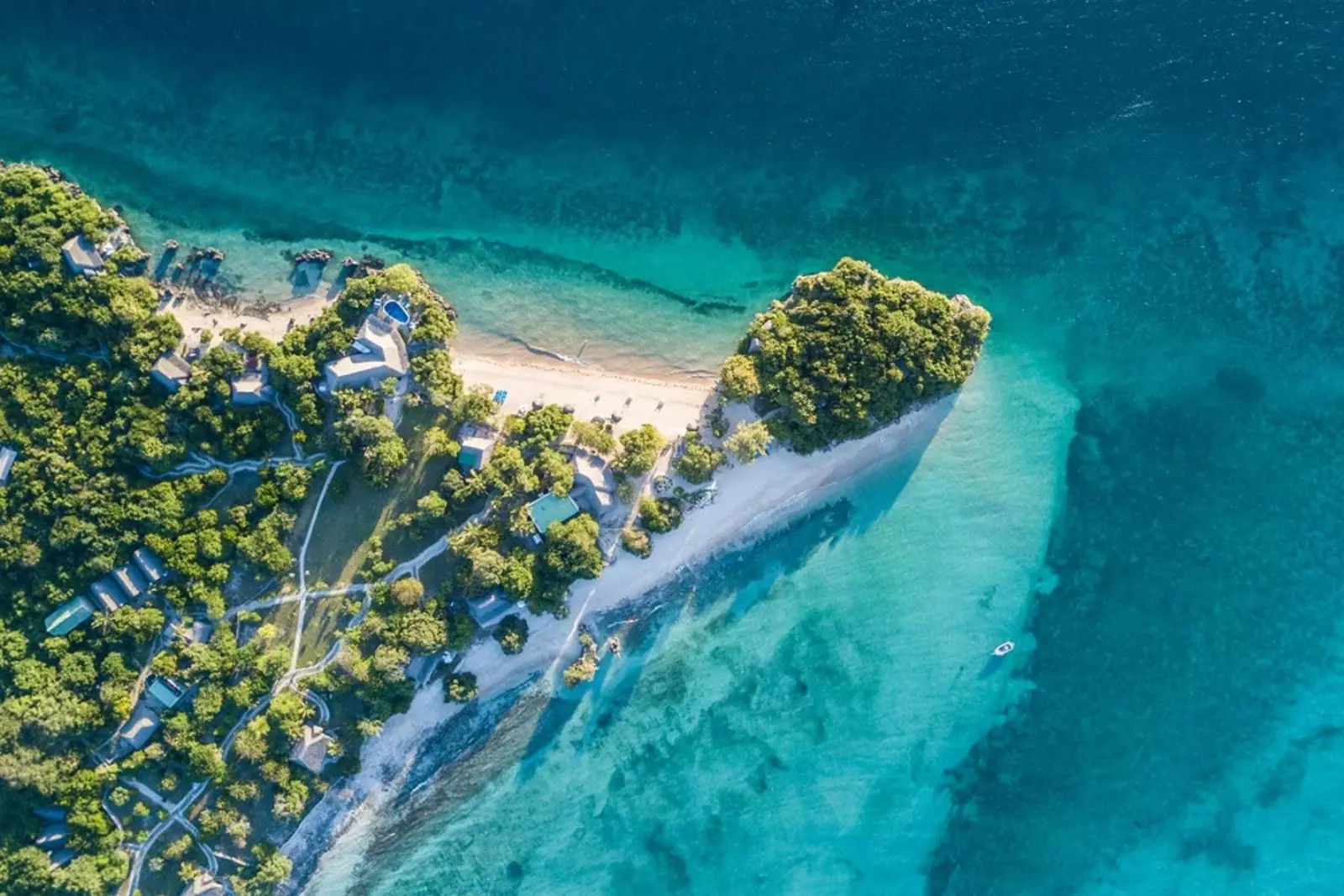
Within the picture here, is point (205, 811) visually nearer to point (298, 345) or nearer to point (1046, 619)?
point (298, 345)

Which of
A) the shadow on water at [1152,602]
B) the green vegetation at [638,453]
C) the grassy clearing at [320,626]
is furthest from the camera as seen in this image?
the shadow on water at [1152,602]

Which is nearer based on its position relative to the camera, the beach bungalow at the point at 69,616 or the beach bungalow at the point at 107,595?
the beach bungalow at the point at 69,616

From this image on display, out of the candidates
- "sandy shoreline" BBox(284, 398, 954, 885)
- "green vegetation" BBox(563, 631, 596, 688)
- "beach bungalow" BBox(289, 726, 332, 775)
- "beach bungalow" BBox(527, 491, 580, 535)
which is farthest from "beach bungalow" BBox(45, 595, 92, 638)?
"green vegetation" BBox(563, 631, 596, 688)

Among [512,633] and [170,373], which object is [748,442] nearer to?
[512,633]

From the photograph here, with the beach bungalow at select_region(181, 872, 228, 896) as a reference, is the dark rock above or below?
above

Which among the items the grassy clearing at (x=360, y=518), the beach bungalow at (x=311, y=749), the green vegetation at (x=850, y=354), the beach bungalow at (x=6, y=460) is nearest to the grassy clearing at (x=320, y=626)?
the grassy clearing at (x=360, y=518)

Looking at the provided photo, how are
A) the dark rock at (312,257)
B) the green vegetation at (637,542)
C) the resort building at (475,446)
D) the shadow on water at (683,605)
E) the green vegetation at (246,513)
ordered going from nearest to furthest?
1. the green vegetation at (246,513)
2. the resort building at (475,446)
3. the green vegetation at (637,542)
4. the dark rock at (312,257)
5. the shadow on water at (683,605)

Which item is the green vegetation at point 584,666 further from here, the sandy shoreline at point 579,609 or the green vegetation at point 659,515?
the green vegetation at point 659,515

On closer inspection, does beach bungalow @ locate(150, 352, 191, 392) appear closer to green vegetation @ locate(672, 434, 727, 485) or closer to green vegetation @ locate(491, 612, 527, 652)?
green vegetation @ locate(491, 612, 527, 652)
